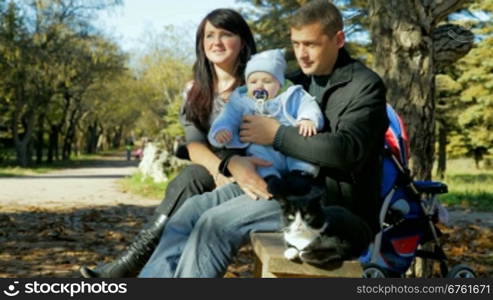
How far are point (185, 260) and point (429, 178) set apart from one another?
10.4 feet

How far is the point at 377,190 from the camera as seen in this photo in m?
3.32

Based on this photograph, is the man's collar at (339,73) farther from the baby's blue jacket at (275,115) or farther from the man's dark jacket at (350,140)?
the baby's blue jacket at (275,115)

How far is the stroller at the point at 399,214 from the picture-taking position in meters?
4.13

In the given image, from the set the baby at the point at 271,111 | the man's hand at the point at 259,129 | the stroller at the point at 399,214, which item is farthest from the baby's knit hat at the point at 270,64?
the stroller at the point at 399,214

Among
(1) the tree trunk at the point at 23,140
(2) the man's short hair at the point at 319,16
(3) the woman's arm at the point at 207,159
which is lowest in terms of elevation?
(1) the tree trunk at the point at 23,140

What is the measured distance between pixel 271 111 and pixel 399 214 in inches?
56.1

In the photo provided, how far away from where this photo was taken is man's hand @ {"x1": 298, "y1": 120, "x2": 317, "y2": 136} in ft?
10.1

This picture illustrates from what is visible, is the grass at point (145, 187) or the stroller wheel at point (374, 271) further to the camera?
the grass at point (145, 187)

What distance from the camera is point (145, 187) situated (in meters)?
19.3

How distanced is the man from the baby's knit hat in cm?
10

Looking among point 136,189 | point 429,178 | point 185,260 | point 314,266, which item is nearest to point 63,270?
point 429,178

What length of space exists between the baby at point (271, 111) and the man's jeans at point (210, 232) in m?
0.16

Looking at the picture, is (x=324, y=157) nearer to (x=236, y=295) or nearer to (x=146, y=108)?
(x=236, y=295)

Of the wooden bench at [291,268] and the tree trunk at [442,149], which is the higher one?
the wooden bench at [291,268]
